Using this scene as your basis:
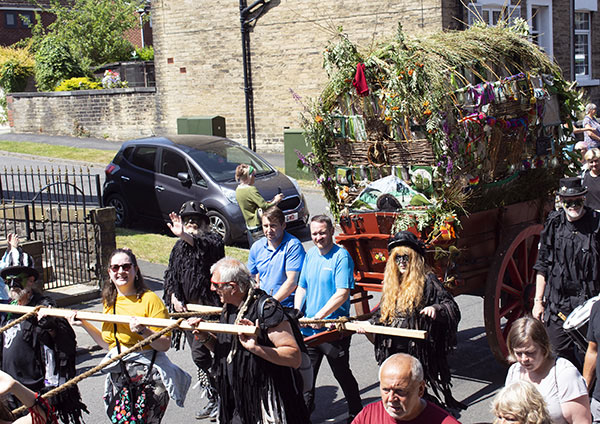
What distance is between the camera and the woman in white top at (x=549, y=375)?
4.35 m

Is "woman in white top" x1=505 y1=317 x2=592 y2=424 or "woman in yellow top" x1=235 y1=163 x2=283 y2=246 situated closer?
"woman in white top" x1=505 y1=317 x2=592 y2=424

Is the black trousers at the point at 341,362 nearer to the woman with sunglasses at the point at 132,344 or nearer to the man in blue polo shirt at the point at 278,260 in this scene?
the man in blue polo shirt at the point at 278,260

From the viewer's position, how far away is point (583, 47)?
26.2 metres

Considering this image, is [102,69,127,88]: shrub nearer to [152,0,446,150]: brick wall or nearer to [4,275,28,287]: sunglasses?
[152,0,446,150]: brick wall

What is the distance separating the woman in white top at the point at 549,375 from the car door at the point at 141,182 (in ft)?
34.4

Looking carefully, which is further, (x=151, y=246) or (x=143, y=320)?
(x=151, y=246)

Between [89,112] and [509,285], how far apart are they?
2252cm

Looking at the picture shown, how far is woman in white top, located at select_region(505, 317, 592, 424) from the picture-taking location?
435 cm

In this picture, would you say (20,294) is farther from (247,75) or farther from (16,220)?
(247,75)

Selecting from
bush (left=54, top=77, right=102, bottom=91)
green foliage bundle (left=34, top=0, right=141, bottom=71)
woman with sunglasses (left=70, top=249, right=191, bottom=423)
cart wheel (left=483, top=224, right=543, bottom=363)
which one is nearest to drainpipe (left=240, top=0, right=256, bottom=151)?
bush (left=54, top=77, right=102, bottom=91)

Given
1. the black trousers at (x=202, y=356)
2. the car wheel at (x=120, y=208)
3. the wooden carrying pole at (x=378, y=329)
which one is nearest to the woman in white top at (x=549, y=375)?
the wooden carrying pole at (x=378, y=329)

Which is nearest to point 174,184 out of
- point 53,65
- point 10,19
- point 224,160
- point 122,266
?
point 224,160

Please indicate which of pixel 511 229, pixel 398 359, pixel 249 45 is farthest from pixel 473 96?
pixel 249 45

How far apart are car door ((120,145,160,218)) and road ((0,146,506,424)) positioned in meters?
5.23
